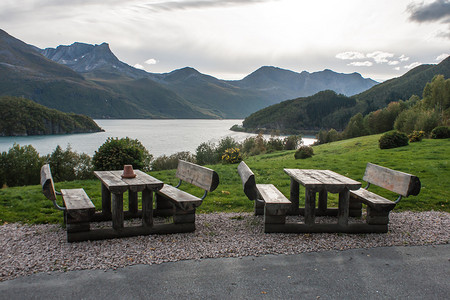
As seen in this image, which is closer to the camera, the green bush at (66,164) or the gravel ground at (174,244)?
the gravel ground at (174,244)

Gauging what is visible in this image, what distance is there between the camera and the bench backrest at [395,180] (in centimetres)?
552

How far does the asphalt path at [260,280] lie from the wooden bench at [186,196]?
4.28 ft

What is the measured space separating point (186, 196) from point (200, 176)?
512mm

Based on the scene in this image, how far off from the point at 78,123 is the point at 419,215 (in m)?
150

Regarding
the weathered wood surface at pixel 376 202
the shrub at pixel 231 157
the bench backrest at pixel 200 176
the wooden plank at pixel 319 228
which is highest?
the bench backrest at pixel 200 176

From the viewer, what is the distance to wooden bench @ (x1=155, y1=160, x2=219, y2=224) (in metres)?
5.88

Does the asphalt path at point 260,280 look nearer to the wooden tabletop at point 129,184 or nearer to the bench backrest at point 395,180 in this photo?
the bench backrest at point 395,180

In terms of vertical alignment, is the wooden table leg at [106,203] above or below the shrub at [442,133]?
below

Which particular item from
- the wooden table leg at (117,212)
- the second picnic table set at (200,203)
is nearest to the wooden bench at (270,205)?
the second picnic table set at (200,203)

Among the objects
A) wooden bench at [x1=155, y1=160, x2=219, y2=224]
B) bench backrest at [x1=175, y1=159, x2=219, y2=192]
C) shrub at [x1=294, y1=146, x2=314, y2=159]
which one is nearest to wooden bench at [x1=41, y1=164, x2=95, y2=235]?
wooden bench at [x1=155, y1=160, x2=219, y2=224]

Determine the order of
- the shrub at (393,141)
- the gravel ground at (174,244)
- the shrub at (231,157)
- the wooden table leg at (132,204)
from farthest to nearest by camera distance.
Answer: the shrub at (393,141) → the shrub at (231,157) → the wooden table leg at (132,204) → the gravel ground at (174,244)

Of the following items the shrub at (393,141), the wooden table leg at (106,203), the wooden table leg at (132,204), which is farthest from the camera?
the shrub at (393,141)

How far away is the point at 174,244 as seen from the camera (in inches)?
209

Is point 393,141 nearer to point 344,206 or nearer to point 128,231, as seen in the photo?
point 344,206
